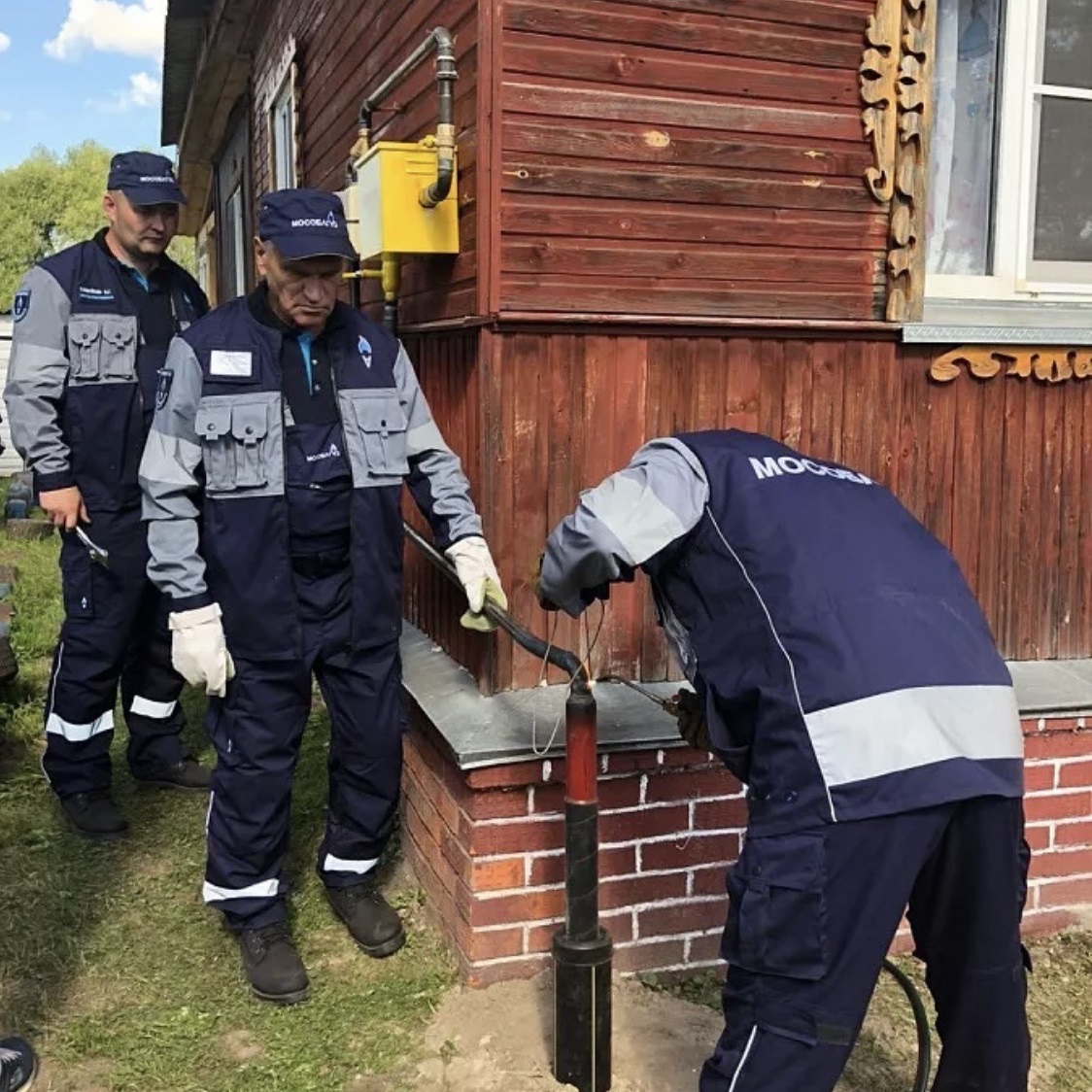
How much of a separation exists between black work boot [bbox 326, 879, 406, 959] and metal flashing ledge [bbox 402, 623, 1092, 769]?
0.55 metres

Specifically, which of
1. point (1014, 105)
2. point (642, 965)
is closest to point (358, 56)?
point (1014, 105)

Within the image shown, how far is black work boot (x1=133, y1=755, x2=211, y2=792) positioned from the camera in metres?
4.49

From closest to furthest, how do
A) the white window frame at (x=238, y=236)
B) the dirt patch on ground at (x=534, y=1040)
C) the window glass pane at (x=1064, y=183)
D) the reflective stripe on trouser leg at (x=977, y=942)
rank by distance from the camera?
the reflective stripe on trouser leg at (x=977, y=942) < the dirt patch on ground at (x=534, y=1040) < the window glass pane at (x=1064, y=183) < the white window frame at (x=238, y=236)

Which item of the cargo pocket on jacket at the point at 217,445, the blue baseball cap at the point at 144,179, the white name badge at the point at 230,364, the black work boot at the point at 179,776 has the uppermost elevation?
the blue baseball cap at the point at 144,179

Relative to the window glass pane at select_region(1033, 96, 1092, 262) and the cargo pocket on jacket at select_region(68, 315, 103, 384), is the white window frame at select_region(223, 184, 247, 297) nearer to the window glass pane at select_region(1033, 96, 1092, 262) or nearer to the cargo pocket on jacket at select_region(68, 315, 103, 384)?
the cargo pocket on jacket at select_region(68, 315, 103, 384)

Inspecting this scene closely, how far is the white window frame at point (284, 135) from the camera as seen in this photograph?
676 cm

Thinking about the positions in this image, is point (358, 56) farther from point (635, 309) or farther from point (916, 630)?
point (916, 630)

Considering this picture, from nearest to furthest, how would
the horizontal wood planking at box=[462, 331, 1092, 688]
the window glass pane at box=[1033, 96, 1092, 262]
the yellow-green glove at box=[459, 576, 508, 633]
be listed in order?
the yellow-green glove at box=[459, 576, 508, 633], the horizontal wood planking at box=[462, 331, 1092, 688], the window glass pane at box=[1033, 96, 1092, 262]

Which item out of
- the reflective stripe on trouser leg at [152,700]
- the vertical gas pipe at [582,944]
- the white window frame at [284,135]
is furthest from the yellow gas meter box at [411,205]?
the white window frame at [284,135]

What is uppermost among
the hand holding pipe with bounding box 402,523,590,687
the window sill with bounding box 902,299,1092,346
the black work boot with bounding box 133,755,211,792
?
the window sill with bounding box 902,299,1092,346

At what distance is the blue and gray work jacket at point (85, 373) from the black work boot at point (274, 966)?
5.02 ft

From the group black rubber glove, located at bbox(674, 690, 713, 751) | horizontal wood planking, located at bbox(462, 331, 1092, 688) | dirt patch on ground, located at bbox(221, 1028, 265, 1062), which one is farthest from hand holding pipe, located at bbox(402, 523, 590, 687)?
dirt patch on ground, located at bbox(221, 1028, 265, 1062)

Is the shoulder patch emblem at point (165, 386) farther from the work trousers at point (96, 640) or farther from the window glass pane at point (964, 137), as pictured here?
the window glass pane at point (964, 137)

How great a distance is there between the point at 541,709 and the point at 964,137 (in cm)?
225
